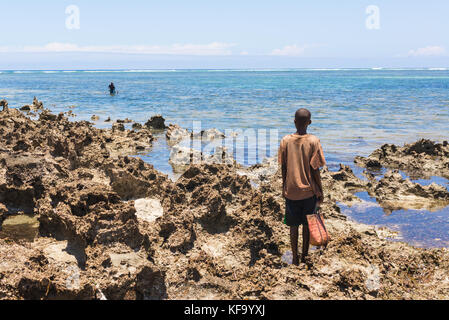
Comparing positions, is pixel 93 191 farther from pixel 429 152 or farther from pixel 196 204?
pixel 429 152

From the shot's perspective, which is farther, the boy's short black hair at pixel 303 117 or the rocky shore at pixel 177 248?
the boy's short black hair at pixel 303 117

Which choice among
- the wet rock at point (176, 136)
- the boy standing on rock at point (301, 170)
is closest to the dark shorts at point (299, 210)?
the boy standing on rock at point (301, 170)

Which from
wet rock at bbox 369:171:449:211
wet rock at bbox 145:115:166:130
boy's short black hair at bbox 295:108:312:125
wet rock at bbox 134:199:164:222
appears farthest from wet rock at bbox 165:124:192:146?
boy's short black hair at bbox 295:108:312:125

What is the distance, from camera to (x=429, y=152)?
11.6 meters

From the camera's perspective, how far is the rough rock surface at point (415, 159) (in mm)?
10289

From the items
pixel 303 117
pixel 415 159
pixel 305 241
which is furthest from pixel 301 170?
pixel 415 159

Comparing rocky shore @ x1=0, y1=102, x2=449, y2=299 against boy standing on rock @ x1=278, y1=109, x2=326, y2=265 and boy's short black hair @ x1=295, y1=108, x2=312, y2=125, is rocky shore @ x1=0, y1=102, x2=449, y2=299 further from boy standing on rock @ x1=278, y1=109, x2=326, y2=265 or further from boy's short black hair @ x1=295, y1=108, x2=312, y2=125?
boy's short black hair @ x1=295, y1=108, x2=312, y2=125

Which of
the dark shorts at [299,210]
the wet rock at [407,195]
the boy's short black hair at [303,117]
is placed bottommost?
the wet rock at [407,195]

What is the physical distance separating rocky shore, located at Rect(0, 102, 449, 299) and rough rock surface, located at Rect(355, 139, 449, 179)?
4.45 m

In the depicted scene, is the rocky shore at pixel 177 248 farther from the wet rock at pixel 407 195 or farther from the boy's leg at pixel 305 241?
the wet rock at pixel 407 195

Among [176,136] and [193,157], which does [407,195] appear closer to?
[193,157]

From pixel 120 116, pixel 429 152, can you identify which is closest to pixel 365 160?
pixel 429 152

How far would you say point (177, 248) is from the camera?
4715 mm
